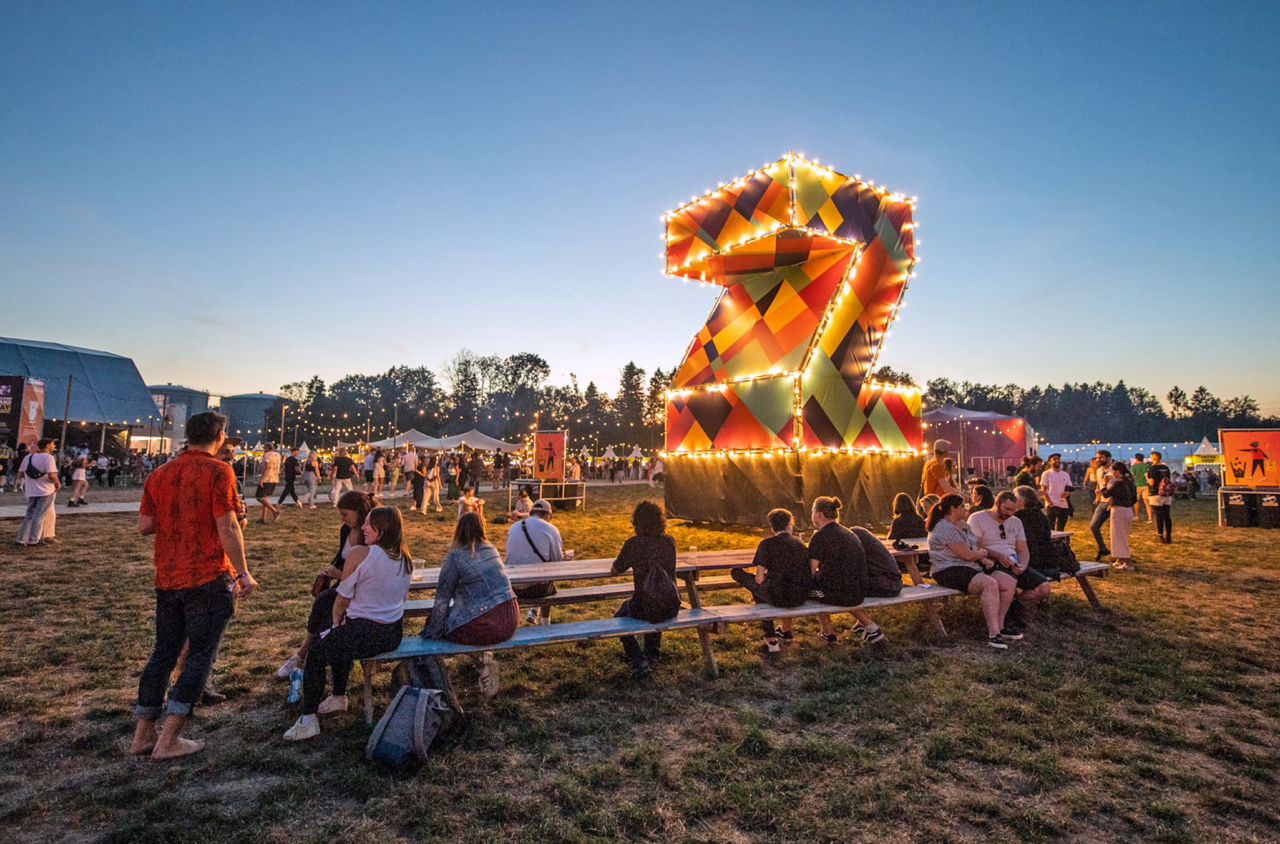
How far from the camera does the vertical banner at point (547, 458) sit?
1742 centimetres

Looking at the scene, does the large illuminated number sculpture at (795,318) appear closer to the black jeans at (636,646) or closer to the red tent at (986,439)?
the black jeans at (636,646)

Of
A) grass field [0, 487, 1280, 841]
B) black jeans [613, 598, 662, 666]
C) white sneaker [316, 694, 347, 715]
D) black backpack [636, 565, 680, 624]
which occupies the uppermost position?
black backpack [636, 565, 680, 624]

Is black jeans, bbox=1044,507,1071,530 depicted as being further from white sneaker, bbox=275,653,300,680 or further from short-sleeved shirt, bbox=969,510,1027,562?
white sneaker, bbox=275,653,300,680

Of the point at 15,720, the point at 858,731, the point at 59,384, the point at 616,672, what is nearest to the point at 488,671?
the point at 616,672

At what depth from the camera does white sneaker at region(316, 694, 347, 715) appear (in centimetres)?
379

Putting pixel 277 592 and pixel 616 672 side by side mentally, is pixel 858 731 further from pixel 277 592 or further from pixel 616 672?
pixel 277 592

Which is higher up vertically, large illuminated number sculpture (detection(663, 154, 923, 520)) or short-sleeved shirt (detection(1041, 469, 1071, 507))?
large illuminated number sculpture (detection(663, 154, 923, 520))

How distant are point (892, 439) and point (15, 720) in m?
13.2

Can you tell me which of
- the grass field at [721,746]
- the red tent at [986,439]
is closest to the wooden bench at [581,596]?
the grass field at [721,746]

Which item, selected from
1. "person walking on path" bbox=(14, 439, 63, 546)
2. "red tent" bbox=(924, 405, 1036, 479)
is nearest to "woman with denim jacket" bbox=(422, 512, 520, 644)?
"person walking on path" bbox=(14, 439, 63, 546)

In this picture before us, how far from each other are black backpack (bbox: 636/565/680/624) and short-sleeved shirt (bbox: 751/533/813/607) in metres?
0.94

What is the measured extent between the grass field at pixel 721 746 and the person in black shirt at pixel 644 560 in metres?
0.21

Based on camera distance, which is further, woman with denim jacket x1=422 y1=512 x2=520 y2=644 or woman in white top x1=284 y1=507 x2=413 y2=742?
woman with denim jacket x1=422 y1=512 x2=520 y2=644

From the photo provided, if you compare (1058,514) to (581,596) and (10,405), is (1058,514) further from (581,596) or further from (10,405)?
(10,405)
